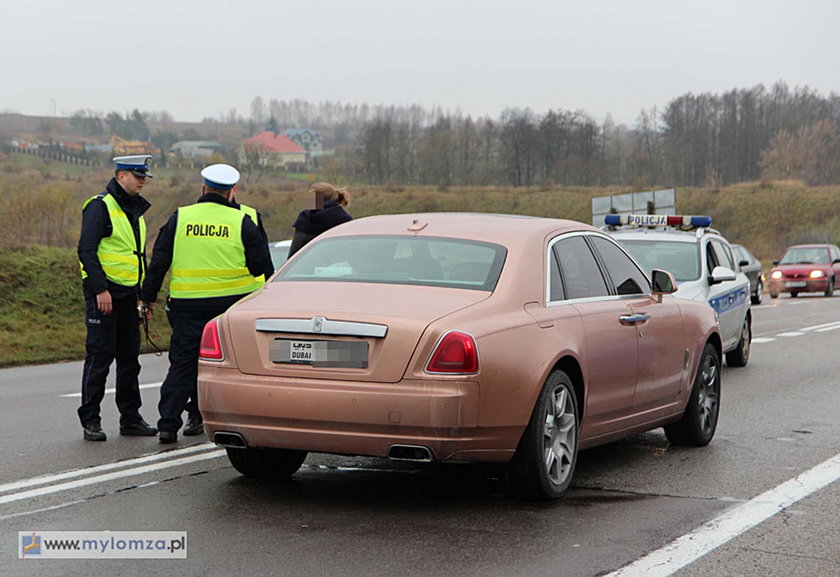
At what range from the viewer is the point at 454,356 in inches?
235

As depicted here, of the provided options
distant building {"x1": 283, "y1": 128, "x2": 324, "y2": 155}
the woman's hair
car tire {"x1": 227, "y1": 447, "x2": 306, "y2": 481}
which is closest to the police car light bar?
the woman's hair

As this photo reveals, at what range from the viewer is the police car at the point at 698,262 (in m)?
13.5

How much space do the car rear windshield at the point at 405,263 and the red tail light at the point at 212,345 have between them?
60cm

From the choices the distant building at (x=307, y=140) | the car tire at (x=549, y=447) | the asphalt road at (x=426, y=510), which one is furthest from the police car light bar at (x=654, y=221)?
the distant building at (x=307, y=140)

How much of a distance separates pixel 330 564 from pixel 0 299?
14451mm

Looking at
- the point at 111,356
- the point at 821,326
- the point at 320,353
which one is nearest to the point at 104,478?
the point at 111,356

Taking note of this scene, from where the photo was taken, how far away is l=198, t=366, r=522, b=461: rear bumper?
5930 millimetres

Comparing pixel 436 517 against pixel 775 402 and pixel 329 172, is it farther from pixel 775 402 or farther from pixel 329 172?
pixel 329 172

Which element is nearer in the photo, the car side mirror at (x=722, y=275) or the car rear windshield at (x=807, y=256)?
the car side mirror at (x=722, y=275)

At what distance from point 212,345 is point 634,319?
2.64 m

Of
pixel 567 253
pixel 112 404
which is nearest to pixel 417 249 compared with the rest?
pixel 567 253

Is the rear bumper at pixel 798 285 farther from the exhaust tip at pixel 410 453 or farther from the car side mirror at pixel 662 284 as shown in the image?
the exhaust tip at pixel 410 453

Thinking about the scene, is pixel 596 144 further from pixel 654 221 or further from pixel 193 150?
pixel 654 221

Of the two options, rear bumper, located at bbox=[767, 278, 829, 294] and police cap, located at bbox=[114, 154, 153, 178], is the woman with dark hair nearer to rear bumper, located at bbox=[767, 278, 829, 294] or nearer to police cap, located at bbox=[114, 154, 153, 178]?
police cap, located at bbox=[114, 154, 153, 178]
